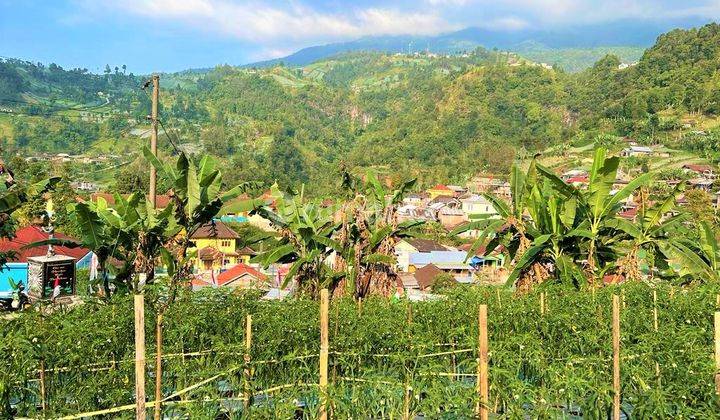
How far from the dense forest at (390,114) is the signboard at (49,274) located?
987 inches

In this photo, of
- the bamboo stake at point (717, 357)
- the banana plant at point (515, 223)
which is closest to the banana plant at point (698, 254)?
the banana plant at point (515, 223)

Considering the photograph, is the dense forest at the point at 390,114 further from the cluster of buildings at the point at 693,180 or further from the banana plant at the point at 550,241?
the banana plant at the point at 550,241

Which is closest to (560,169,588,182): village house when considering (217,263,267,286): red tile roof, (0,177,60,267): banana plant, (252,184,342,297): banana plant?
(217,263,267,286): red tile roof

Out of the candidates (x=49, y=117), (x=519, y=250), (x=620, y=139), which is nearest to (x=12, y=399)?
(x=519, y=250)

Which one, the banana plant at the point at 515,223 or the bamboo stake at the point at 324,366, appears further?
the banana plant at the point at 515,223

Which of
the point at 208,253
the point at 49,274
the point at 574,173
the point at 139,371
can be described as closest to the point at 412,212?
the point at 574,173

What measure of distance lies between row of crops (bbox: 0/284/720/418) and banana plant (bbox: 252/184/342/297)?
228cm

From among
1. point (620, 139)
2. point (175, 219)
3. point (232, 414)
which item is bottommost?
point (232, 414)

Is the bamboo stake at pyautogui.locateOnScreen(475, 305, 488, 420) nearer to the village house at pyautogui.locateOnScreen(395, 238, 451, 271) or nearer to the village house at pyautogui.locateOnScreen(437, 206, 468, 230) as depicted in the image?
the village house at pyautogui.locateOnScreen(395, 238, 451, 271)

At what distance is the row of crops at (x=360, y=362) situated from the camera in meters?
3.42

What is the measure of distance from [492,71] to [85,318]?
9215 cm

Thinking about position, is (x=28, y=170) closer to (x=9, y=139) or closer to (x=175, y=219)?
(x=175, y=219)

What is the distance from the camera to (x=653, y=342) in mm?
3977

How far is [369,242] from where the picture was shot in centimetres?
796
